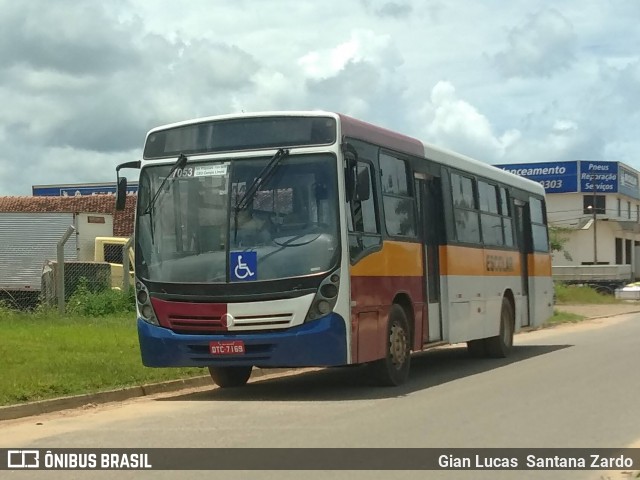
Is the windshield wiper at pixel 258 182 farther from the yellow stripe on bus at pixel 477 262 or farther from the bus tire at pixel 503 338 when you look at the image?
the bus tire at pixel 503 338

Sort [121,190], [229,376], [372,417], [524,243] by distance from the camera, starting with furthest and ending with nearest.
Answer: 1. [524,243]
2. [229,376]
3. [121,190]
4. [372,417]

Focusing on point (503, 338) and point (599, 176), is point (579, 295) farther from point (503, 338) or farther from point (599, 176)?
point (599, 176)

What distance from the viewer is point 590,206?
7538 cm

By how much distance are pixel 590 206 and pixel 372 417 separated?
68.2m

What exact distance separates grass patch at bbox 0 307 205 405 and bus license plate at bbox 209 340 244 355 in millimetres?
1568

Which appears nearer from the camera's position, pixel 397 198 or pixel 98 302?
pixel 397 198

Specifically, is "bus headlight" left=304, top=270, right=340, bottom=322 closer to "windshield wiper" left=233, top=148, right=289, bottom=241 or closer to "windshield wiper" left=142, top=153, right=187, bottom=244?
"windshield wiper" left=233, top=148, right=289, bottom=241

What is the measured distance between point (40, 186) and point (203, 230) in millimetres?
62356

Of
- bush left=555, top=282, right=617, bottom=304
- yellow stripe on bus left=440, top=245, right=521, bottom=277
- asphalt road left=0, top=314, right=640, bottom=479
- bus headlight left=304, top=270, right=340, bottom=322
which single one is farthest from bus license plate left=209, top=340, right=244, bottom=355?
bush left=555, top=282, right=617, bottom=304

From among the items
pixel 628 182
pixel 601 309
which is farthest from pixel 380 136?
pixel 628 182

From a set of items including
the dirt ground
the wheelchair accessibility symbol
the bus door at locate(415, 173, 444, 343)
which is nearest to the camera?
the wheelchair accessibility symbol

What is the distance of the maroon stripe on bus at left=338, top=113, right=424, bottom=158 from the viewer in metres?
12.1

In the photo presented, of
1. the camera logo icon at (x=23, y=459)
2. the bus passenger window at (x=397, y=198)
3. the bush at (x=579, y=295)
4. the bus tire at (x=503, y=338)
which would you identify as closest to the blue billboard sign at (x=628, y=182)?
the bush at (x=579, y=295)

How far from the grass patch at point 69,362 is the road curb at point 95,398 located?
0.13m
